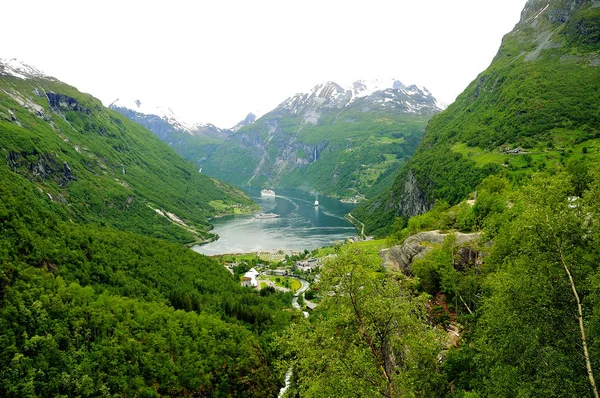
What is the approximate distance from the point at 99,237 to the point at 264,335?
126 feet

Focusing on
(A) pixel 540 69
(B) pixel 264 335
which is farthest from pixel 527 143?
(B) pixel 264 335

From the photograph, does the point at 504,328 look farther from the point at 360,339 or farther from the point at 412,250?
the point at 412,250

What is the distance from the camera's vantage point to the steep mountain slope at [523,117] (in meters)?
93.6

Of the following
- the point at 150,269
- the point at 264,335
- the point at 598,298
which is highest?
the point at 598,298

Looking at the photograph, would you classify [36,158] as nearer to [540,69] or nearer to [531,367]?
[531,367]

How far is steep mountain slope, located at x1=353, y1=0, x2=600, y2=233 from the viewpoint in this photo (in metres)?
93.6

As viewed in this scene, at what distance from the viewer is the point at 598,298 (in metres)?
14.6

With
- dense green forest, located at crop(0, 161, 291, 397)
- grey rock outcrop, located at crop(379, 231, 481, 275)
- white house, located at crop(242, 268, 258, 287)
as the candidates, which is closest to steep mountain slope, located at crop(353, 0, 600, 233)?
grey rock outcrop, located at crop(379, 231, 481, 275)

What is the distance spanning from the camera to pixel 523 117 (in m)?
110

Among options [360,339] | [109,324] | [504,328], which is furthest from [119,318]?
[504,328]

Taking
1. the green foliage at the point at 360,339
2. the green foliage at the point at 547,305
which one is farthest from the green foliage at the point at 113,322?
→ the green foliage at the point at 547,305

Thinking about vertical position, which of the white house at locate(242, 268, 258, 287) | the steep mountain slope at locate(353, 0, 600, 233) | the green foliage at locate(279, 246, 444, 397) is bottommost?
the white house at locate(242, 268, 258, 287)

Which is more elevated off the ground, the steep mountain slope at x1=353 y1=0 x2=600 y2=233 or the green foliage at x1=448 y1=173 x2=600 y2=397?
the steep mountain slope at x1=353 y1=0 x2=600 y2=233

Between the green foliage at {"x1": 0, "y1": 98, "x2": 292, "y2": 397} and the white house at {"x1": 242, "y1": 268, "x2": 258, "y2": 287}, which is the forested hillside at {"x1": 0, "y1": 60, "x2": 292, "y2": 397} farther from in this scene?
the white house at {"x1": 242, "y1": 268, "x2": 258, "y2": 287}
